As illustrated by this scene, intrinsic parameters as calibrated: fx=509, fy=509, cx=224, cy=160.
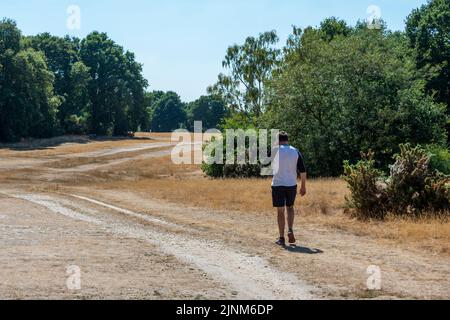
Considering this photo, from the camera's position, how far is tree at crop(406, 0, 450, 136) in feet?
132

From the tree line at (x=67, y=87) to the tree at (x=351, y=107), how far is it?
38809mm

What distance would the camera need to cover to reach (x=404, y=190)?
13.4 meters

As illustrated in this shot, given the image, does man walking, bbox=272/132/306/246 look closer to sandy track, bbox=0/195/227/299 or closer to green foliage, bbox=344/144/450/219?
sandy track, bbox=0/195/227/299

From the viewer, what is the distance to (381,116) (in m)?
26.1

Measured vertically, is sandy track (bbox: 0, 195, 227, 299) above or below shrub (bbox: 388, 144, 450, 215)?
below

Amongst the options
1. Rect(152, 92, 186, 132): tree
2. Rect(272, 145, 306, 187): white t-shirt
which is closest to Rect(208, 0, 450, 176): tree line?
Rect(272, 145, 306, 187): white t-shirt

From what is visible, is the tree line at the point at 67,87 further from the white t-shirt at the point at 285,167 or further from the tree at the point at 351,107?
the white t-shirt at the point at 285,167

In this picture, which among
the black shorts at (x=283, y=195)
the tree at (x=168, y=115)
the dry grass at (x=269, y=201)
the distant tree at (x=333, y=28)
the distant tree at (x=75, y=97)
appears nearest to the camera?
the black shorts at (x=283, y=195)

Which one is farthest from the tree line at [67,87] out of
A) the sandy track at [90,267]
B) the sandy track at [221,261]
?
the sandy track at [90,267]

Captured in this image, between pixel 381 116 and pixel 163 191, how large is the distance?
12.0 metres

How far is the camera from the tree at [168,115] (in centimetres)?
15875

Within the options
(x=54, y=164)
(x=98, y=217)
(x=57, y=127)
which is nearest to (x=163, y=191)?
(x=98, y=217)

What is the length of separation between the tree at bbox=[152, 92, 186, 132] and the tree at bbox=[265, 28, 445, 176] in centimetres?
12854
